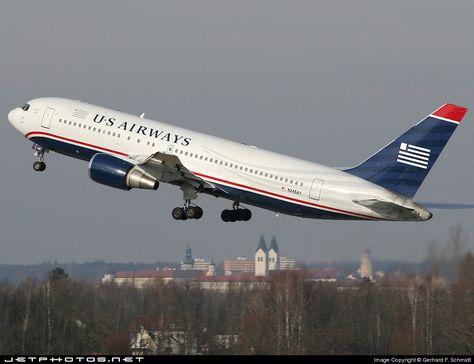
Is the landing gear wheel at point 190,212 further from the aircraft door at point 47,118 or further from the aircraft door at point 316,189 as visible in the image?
the aircraft door at point 47,118

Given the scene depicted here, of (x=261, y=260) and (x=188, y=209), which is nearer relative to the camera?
(x=188, y=209)

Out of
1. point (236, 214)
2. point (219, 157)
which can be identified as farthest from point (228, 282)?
point (219, 157)

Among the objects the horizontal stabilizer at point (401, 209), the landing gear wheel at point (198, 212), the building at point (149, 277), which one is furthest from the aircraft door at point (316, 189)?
the building at point (149, 277)

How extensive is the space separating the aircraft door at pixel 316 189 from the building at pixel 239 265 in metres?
39.7

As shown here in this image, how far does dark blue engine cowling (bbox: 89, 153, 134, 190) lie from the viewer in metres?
66.9

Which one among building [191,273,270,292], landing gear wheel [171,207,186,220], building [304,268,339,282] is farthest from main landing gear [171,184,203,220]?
building [191,273,270,292]

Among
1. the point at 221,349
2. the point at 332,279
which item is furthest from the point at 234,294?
the point at 221,349

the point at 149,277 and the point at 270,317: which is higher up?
the point at 149,277

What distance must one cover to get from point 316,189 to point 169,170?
9.28 metres

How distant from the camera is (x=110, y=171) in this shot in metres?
66.9

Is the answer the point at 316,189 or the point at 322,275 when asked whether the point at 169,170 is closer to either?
the point at 316,189

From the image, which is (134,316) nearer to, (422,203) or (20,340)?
(20,340)

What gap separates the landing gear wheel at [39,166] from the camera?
246 feet

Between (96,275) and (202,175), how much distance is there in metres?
51.7
